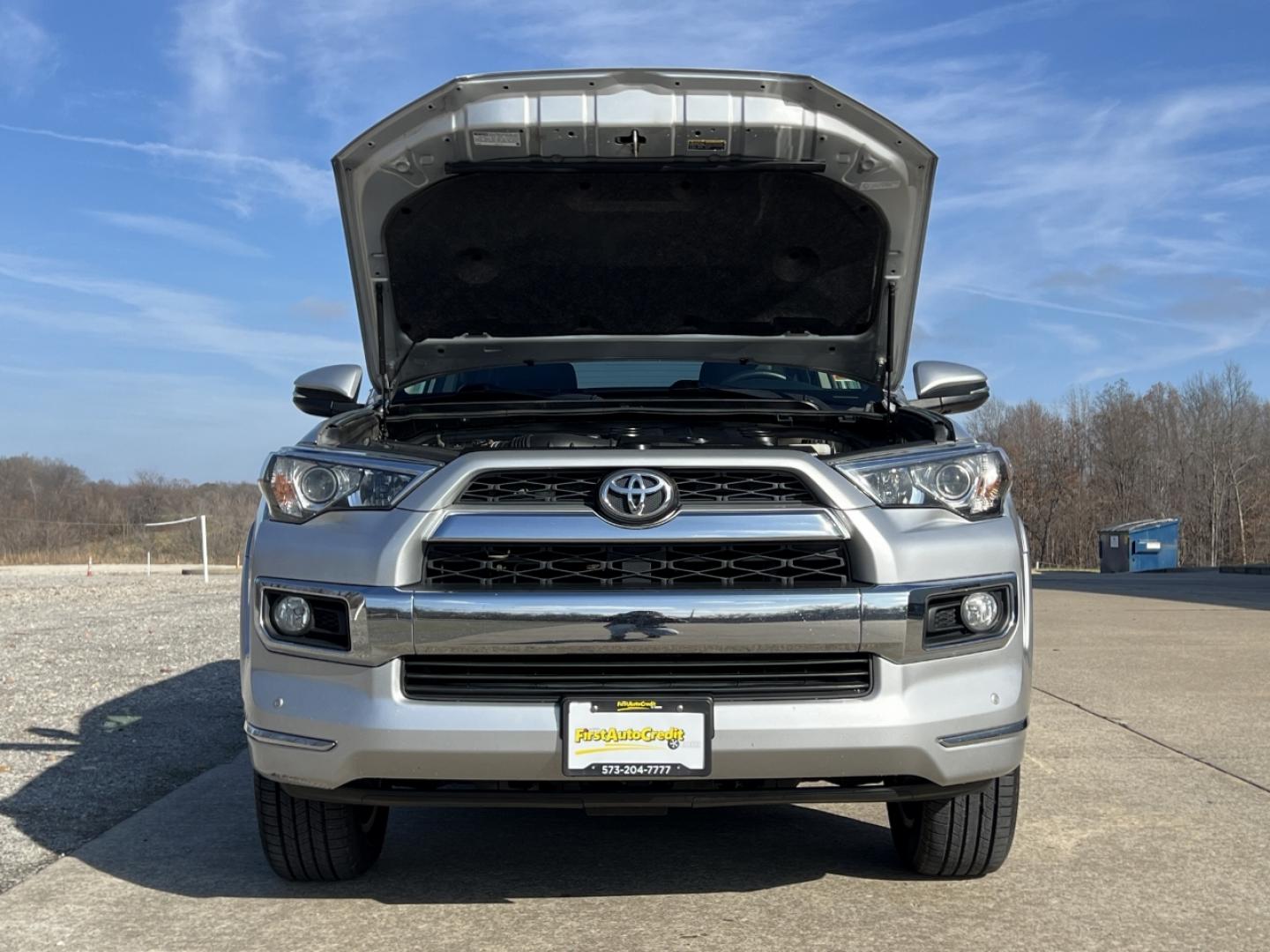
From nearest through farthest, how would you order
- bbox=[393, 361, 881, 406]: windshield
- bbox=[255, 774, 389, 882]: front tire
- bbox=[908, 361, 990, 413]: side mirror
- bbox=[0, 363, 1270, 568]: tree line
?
1. bbox=[255, 774, 389, 882]: front tire
2. bbox=[908, 361, 990, 413]: side mirror
3. bbox=[393, 361, 881, 406]: windshield
4. bbox=[0, 363, 1270, 568]: tree line

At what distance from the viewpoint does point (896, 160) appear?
12.6 feet

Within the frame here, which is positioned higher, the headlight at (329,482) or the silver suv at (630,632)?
the headlight at (329,482)

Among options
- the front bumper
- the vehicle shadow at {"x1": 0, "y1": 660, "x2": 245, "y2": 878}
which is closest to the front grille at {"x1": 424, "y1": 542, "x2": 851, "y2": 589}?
the front bumper

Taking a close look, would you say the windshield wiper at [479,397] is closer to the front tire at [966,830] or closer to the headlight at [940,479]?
the headlight at [940,479]

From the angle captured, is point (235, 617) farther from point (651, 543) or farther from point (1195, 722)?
point (651, 543)

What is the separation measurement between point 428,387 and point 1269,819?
3190mm

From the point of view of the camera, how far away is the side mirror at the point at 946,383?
3.96 m

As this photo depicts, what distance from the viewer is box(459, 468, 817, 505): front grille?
9.68 ft

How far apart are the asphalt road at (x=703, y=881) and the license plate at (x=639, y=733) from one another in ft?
1.48

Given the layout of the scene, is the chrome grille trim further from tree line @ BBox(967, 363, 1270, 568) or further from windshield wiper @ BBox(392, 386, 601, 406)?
tree line @ BBox(967, 363, 1270, 568)

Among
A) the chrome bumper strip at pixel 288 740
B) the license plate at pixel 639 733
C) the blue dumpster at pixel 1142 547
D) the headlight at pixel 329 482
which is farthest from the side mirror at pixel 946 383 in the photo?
the blue dumpster at pixel 1142 547

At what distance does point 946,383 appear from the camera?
397cm

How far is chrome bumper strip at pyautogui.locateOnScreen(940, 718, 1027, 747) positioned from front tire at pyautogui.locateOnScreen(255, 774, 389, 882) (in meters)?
1.55

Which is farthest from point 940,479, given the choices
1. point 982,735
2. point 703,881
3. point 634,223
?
point 634,223
